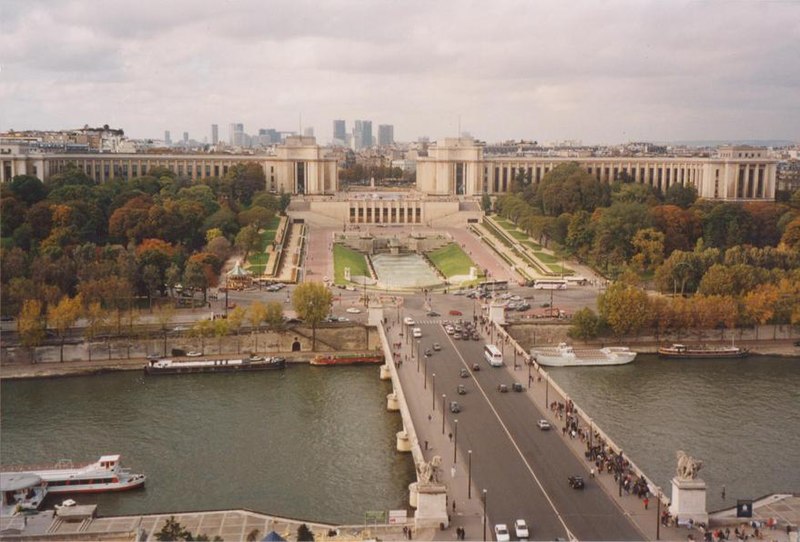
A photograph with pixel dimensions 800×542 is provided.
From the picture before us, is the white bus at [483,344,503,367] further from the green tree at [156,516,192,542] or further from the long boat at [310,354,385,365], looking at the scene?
the green tree at [156,516,192,542]

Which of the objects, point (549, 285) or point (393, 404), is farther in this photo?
point (549, 285)

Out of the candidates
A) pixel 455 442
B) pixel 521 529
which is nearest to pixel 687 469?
pixel 521 529

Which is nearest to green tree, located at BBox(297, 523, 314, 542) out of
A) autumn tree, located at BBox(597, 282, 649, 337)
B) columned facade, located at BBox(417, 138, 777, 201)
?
autumn tree, located at BBox(597, 282, 649, 337)

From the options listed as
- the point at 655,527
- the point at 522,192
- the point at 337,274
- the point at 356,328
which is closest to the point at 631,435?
the point at 655,527

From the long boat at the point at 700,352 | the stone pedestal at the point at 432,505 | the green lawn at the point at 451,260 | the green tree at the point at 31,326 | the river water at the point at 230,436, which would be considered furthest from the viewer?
the green lawn at the point at 451,260

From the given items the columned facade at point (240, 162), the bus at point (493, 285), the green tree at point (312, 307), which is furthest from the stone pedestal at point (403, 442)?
the columned facade at point (240, 162)

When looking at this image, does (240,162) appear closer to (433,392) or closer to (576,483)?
(433,392)

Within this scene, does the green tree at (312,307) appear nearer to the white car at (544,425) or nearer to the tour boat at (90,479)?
the tour boat at (90,479)
